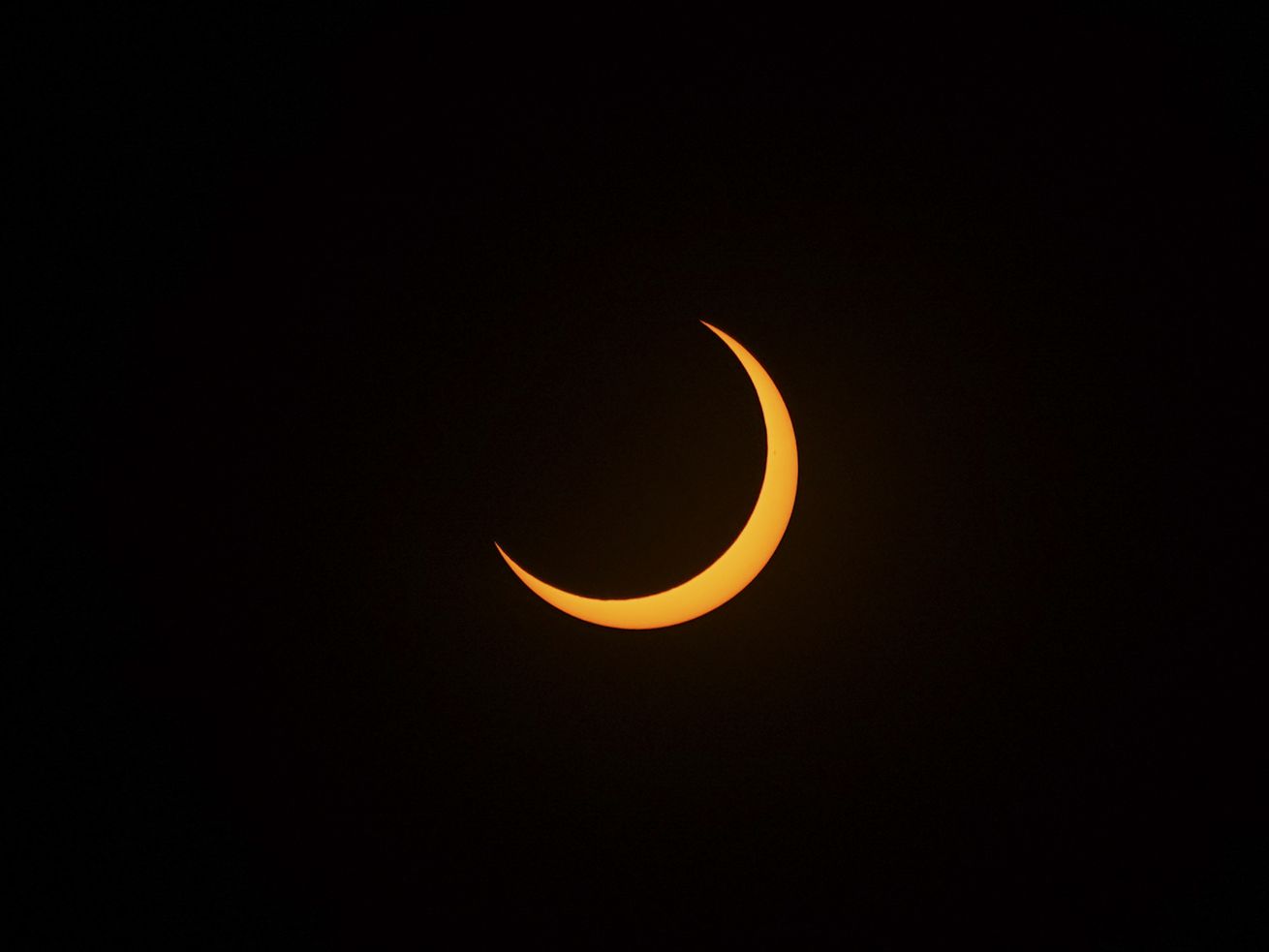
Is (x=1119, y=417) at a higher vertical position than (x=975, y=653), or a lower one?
higher

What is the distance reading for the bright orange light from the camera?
7.27ft

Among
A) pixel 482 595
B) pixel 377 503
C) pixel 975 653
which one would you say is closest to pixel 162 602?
pixel 377 503

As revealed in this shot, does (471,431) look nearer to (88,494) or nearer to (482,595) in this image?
(482,595)

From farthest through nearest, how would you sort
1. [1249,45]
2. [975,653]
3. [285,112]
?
[975,653] < [285,112] < [1249,45]

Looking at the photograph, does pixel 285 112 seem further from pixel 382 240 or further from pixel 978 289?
pixel 978 289

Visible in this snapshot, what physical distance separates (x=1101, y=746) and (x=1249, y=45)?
1916mm

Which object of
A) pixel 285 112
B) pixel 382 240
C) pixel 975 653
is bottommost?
pixel 975 653

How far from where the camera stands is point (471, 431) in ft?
8.59

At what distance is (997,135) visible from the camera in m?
2.25

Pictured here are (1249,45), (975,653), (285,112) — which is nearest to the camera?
(1249,45)

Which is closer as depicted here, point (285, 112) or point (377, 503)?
point (285, 112)

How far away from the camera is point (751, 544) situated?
88.3 inches

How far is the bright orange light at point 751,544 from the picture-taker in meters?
2.22

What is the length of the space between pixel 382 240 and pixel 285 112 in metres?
0.41
